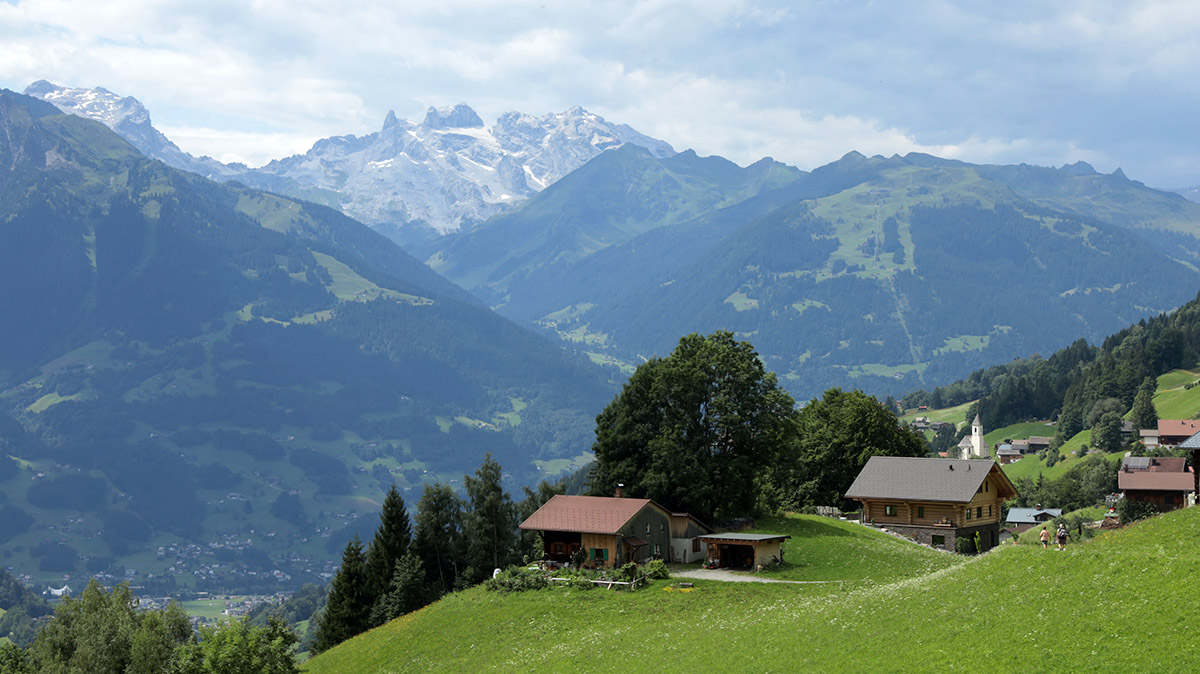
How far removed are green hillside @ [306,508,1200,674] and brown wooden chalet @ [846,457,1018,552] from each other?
1127 inches

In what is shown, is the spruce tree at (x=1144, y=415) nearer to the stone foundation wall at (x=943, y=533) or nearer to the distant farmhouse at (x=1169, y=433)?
the distant farmhouse at (x=1169, y=433)

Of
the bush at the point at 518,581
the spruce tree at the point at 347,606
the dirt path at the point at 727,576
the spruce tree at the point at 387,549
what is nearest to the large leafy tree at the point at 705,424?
the dirt path at the point at 727,576

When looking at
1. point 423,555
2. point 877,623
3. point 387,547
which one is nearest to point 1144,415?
point 423,555

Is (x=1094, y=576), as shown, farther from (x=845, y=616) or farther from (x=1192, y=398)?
(x=1192, y=398)

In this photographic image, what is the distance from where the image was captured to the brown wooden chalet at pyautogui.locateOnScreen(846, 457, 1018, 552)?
8138 cm

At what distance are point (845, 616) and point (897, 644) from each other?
6.33 meters

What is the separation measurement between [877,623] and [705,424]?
146ft

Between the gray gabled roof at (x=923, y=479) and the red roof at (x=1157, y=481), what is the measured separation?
41.5m

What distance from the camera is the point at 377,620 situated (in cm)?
7888

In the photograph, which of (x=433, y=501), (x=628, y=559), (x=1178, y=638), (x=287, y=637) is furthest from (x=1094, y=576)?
(x=433, y=501)

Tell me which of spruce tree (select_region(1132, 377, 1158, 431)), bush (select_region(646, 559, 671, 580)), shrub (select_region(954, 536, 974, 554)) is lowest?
shrub (select_region(954, 536, 974, 554))

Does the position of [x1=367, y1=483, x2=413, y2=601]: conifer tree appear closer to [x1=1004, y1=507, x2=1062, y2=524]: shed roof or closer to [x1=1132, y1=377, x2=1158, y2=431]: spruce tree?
[x1=1004, y1=507, x2=1062, y2=524]: shed roof

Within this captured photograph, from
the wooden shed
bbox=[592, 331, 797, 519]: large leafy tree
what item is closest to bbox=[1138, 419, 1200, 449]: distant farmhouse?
bbox=[592, 331, 797, 519]: large leafy tree

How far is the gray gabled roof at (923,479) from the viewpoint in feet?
A: 268
